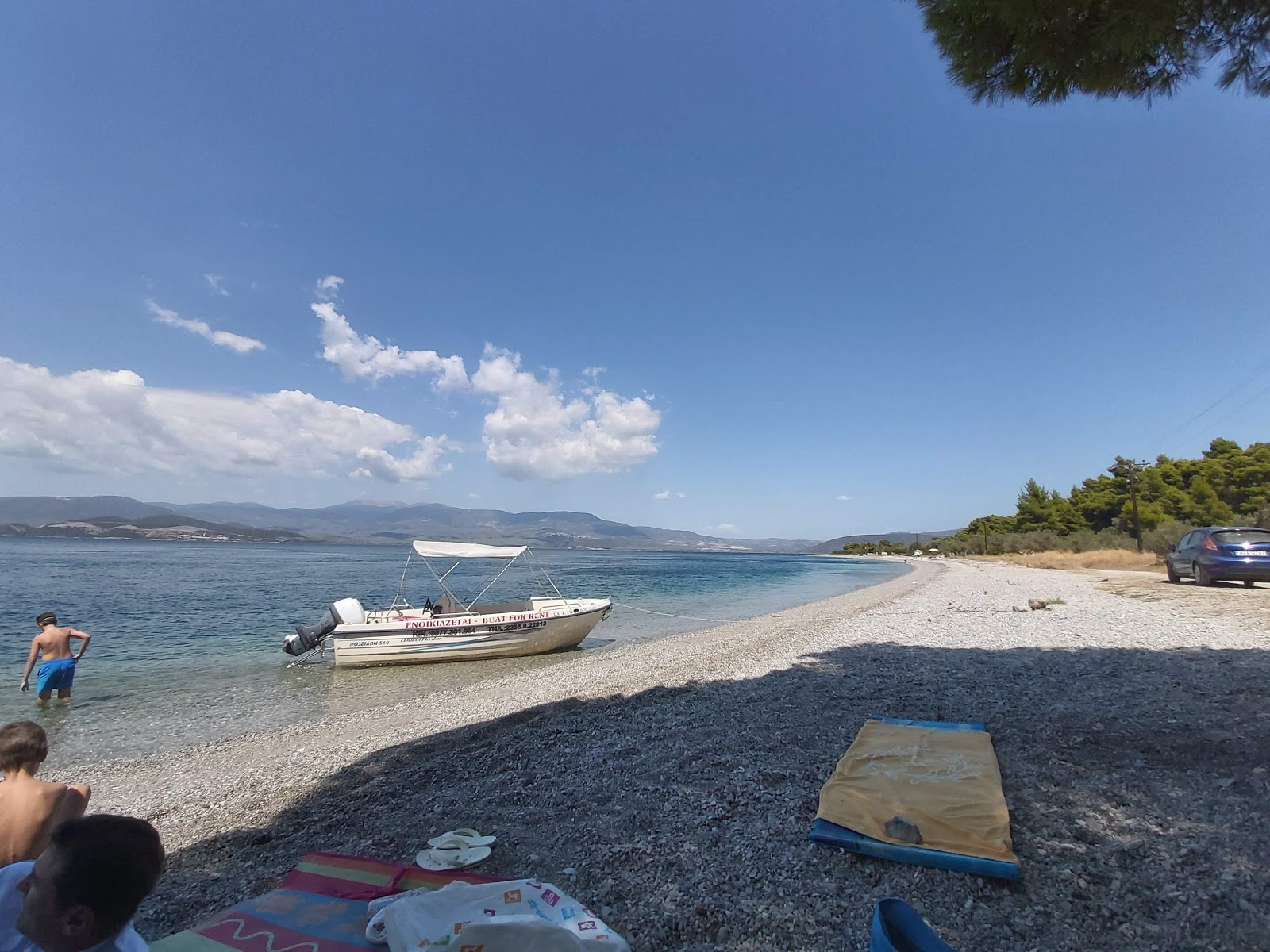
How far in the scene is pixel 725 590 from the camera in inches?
1560

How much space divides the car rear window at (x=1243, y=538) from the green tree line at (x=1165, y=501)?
25816 millimetres

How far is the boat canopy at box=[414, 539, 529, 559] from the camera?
1627 cm

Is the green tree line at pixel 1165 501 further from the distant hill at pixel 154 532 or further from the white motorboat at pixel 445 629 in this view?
the distant hill at pixel 154 532

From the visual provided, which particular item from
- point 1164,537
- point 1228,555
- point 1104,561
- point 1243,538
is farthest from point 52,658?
point 1164,537

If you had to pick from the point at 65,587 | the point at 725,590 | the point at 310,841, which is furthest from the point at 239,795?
the point at 65,587

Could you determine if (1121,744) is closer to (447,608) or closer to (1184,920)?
(1184,920)

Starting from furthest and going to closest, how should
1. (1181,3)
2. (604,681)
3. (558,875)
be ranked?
(604,681)
(1181,3)
(558,875)

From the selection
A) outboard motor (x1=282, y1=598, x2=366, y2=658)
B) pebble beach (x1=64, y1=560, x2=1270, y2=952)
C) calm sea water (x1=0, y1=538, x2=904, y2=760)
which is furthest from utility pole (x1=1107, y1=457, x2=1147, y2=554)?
outboard motor (x1=282, y1=598, x2=366, y2=658)

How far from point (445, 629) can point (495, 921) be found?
13.3m

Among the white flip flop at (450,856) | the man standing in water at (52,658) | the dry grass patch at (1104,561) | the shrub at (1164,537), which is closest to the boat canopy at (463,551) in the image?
the man standing in water at (52,658)

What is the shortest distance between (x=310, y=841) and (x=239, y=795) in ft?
7.92

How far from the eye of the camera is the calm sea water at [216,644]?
10531mm

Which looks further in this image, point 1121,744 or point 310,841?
point 1121,744

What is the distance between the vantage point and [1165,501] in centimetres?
5069
